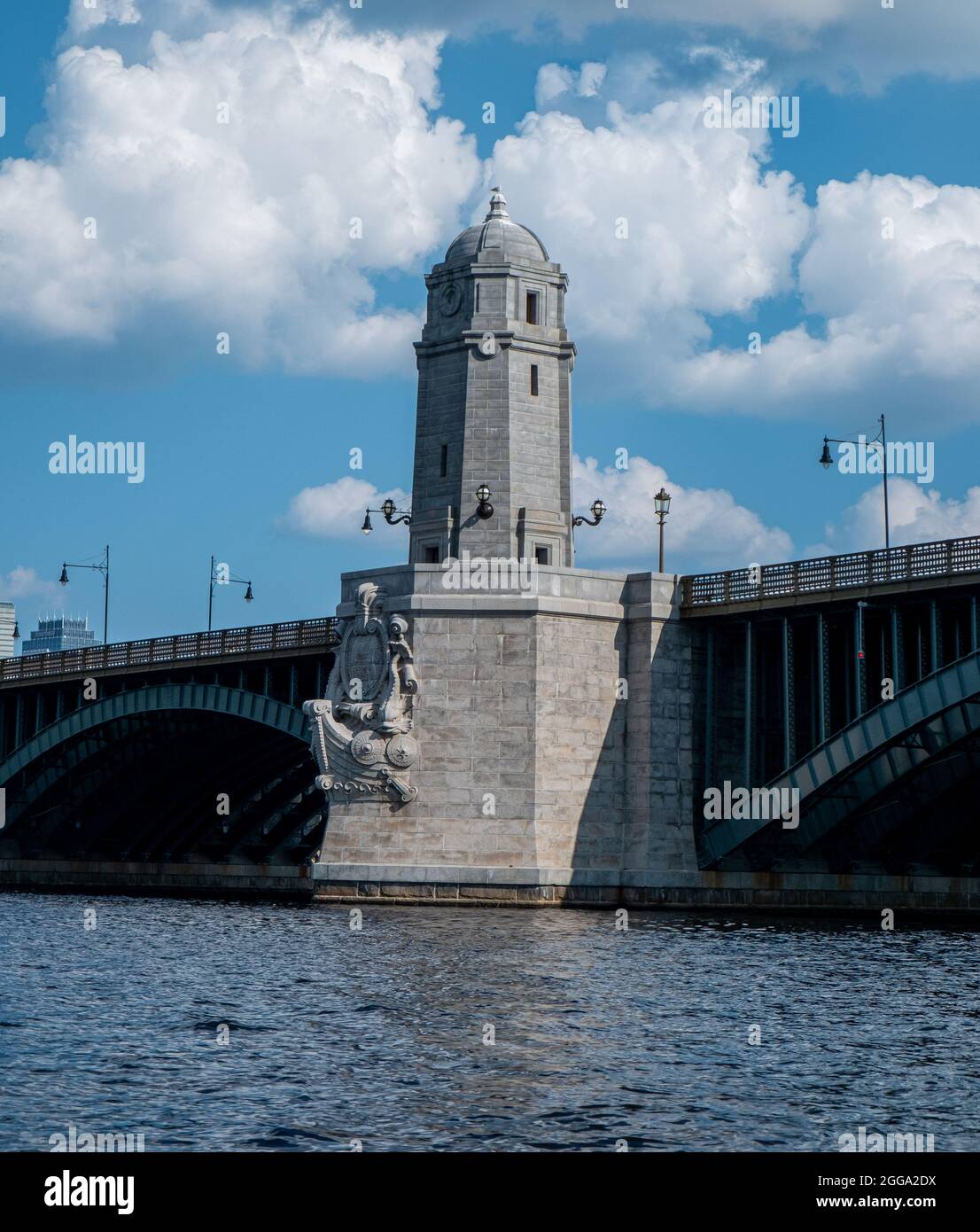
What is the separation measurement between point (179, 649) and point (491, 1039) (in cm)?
6027

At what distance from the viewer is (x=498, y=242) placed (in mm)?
75000

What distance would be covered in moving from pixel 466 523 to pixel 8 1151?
169 feet

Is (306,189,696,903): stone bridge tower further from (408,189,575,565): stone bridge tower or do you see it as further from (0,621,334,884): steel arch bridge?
(0,621,334,884): steel arch bridge

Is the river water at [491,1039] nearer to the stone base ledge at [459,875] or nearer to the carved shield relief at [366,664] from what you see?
the stone base ledge at [459,875]

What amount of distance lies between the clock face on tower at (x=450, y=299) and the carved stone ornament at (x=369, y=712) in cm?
1137

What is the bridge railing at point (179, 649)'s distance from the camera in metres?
81.4

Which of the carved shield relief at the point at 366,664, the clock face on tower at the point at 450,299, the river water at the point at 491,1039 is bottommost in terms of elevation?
the river water at the point at 491,1039

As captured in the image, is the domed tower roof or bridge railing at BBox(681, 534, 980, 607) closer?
bridge railing at BBox(681, 534, 980, 607)

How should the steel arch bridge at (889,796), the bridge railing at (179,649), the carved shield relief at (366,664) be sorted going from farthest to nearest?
1. the bridge railing at (179,649)
2. the carved shield relief at (366,664)
3. the steel arch bridge at (889,796)

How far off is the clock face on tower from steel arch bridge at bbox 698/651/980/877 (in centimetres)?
2167

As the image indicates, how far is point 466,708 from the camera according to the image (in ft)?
227

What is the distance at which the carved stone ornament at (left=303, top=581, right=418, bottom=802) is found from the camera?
6925cm

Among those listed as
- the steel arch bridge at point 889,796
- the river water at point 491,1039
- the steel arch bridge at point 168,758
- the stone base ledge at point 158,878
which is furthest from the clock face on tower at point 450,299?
the river water at point 491,1039

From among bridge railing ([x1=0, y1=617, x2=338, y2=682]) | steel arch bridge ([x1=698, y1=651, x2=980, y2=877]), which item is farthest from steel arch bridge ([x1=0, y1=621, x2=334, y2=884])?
steel arch bridge ([x1=698, y1=651, x2=980, y2=877])
